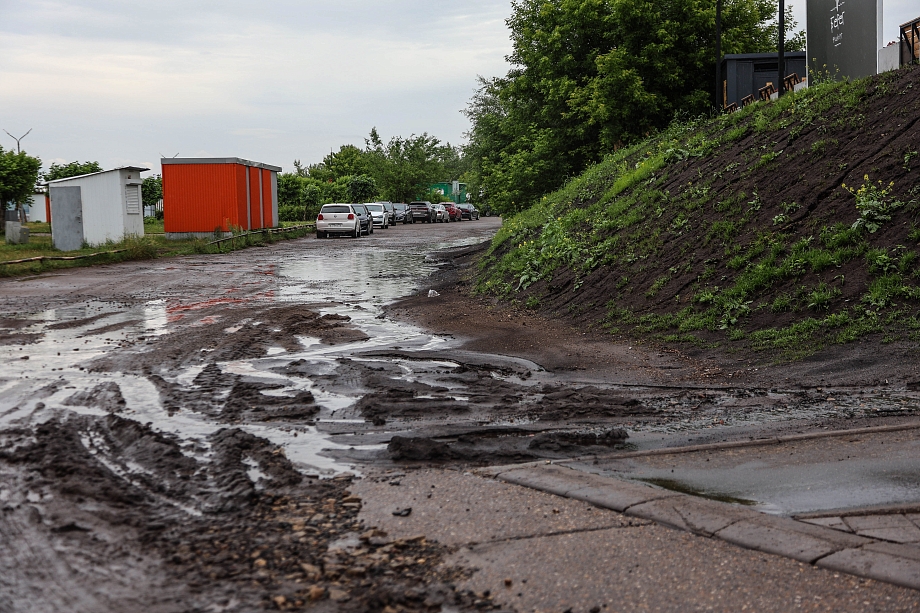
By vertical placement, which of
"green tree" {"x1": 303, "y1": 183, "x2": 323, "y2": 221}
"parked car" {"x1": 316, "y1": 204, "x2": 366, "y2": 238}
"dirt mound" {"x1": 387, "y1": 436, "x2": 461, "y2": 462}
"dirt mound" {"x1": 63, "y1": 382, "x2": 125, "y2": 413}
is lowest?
"dirt mound" {"x1": 387, "y1": 436, "x2": 461, "y2": 462}

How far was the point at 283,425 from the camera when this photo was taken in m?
6.59

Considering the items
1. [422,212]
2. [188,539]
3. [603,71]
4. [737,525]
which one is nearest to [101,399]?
[188,539]

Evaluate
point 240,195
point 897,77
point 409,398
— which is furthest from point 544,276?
point 240,195

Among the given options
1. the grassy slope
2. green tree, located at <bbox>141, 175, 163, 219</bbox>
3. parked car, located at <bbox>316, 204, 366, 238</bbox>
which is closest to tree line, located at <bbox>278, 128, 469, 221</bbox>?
green tree, located at <bbox>141, 175, 163, 219</bbox>

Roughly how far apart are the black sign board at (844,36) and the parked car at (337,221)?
25778 millimetres

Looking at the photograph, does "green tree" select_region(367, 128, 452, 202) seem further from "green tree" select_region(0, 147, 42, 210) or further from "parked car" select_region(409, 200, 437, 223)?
"green tree" select_region(0, 147, 42, 210)

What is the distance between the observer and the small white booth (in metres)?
27.6

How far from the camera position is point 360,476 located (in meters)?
5.35

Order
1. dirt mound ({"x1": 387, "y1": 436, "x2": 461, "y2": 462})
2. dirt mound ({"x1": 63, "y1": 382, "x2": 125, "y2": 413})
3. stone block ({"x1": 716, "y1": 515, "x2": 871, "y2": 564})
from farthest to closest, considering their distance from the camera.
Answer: dirt mound ({"x1": 63, "y1": 382, "x2": 125, "y2": 413})
dirt mound ({"x1": 387, "y1": 436, "x2": 461, "y2": 462})
stone block ({"x1": 716, "y1": 515, "x2": 871, "y2": 564})

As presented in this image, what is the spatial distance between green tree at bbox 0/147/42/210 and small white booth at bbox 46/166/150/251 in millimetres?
5486

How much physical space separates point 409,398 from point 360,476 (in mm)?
2197

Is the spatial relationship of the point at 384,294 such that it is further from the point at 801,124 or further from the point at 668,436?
the point at 668,436

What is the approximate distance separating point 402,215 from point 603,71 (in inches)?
1521

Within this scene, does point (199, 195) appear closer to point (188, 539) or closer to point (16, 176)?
point (16, 176)
